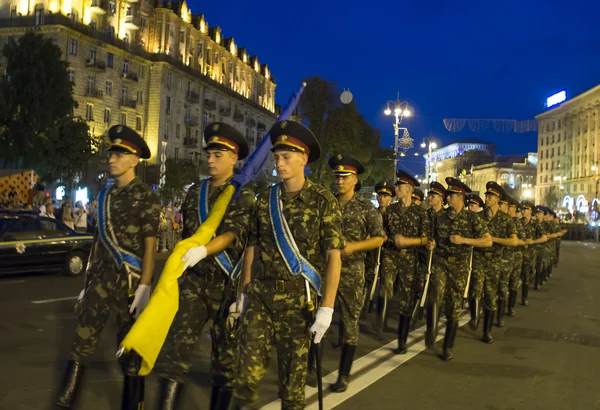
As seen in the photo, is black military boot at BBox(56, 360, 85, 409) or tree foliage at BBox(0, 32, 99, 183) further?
tree foliage at BBox(0, 32, 99, 183)

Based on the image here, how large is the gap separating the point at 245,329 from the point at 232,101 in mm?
74190

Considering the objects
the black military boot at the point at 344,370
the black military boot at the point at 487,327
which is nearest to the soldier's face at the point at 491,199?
the black military boot at the point at 487,327

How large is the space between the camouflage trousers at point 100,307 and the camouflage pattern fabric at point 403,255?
14.1 ft

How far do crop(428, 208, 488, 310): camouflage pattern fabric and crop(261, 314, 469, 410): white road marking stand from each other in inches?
32.7

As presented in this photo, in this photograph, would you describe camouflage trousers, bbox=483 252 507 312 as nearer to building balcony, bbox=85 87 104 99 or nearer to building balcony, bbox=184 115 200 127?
building balcony, bbox=85 87 104 99

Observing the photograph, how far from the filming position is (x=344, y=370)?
21.5 ft

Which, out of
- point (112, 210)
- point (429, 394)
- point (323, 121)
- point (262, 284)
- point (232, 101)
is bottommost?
point (429, 394)

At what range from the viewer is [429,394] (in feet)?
21.1

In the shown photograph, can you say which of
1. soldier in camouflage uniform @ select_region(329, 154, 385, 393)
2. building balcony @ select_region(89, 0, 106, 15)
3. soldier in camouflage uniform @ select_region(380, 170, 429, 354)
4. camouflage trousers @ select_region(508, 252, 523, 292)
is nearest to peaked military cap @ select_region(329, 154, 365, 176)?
soldier in camouflage uniform @ select_region(329, 154, 385, 393)

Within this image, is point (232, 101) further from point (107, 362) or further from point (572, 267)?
point (107, 362)

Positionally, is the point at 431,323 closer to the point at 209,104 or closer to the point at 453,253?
the point at 453,253

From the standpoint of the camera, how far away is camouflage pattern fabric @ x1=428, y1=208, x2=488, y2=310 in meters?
8.16

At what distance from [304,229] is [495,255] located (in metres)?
6.33

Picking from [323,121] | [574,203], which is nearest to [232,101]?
[323,121]
